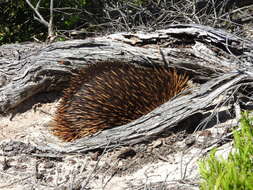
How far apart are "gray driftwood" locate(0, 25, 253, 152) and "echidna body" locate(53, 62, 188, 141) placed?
0.71ft

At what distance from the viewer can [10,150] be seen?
16.4ft

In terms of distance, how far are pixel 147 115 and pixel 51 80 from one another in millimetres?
1789

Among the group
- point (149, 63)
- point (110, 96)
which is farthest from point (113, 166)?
point (149, 63)

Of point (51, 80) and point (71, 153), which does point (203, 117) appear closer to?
point (71, 153)

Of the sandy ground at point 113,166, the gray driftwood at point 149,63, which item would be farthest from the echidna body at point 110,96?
the sandy ground at point 113,166

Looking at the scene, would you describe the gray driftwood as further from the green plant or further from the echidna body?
the green plant

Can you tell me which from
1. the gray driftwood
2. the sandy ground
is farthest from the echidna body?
the sandy ground

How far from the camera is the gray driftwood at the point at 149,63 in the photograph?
15.2 ft

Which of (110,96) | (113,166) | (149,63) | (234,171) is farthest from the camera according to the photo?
(149,63)

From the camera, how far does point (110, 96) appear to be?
5.12 m

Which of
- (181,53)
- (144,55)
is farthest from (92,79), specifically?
(181,53)

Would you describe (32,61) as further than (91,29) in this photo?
No

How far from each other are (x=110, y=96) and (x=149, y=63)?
71 centimetres

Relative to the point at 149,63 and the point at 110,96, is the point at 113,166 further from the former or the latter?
the point at 149,63
